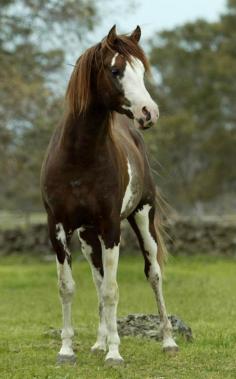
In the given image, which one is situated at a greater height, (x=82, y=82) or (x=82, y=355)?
(x=82, y=82)

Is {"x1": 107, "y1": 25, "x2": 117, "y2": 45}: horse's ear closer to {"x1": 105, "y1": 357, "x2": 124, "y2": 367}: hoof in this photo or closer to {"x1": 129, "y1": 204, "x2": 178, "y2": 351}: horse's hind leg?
{"x1": 129, "y1": 204, "x2": 178, "y2": 351}: horse's hind leg

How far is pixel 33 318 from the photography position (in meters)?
10.7

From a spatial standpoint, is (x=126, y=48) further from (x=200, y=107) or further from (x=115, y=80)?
(x=200, y=107)

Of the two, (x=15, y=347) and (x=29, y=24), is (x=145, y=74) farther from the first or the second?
(x=29, y=24)

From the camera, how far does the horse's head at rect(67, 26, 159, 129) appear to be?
6.18 m

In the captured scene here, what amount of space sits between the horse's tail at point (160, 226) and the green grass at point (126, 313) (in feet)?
2.74

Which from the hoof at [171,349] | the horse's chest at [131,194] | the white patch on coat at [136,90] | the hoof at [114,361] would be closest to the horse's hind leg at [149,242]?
the horse's chest at [131,194]

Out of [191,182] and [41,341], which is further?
[191,182]

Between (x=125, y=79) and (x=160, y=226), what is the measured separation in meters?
2.31

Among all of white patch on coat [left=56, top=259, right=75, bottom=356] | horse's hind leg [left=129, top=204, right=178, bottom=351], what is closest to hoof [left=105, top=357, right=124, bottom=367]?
white patch on coat [left=56, top=259, right=75, bottom=356]

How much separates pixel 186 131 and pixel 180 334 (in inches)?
1084

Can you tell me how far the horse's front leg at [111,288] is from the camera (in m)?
6.77

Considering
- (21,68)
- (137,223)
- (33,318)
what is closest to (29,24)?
(21,68)

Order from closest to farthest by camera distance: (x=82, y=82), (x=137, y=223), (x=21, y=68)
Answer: (x=82, y=82), (x=137, y=223), (x=21, y=68)
